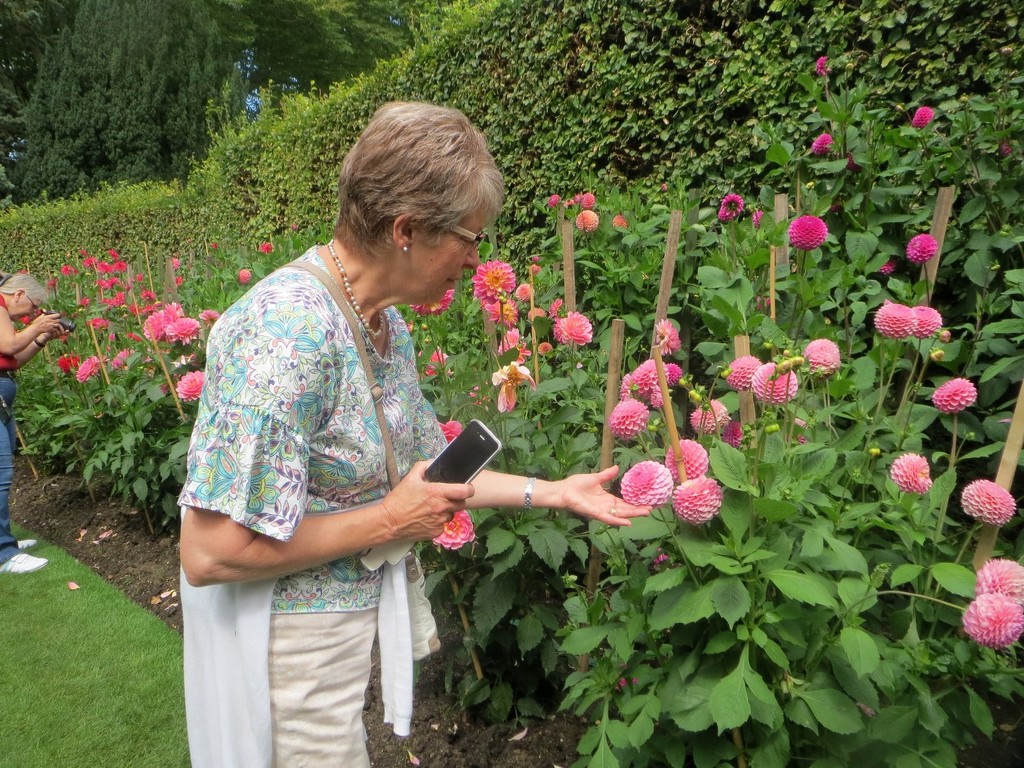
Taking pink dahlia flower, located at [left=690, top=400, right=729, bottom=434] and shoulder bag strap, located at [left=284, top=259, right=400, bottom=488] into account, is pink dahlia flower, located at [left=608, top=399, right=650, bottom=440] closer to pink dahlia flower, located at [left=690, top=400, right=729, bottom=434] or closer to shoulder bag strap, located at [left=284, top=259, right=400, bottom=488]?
pink dahlia flower, located at [left=690, top=400, right=729, bottom=434]

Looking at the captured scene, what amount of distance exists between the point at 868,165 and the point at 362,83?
6.47 metres

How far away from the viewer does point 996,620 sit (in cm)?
100

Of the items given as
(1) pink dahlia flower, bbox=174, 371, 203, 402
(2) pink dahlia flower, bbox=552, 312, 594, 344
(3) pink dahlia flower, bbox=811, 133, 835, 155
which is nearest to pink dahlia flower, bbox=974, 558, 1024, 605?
(2) pink dahlia flower, bbox=552, 312, 594, 344

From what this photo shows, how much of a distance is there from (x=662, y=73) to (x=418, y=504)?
3521mm

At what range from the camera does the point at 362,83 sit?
24.8 feet

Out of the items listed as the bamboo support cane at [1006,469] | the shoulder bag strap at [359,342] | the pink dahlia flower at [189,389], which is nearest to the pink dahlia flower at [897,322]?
the bamboo support cane at [1006,469]

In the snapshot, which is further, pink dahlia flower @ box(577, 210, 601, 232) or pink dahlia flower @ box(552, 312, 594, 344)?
pink dahlia flower @ box(577, 210, 601, 232)

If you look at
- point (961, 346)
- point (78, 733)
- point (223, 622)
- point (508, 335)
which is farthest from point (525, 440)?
point (78, 733)

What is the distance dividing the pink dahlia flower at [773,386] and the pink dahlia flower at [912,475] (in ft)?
0.84

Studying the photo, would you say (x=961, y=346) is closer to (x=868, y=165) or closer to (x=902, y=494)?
(x=868, y=165)

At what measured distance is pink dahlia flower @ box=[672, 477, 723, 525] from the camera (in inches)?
43.9

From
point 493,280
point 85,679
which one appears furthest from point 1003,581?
point 85,679

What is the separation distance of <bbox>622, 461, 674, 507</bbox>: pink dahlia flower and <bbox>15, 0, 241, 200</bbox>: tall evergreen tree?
826 inches

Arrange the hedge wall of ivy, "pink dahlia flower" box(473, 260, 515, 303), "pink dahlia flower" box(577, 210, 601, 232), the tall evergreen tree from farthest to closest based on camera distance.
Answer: the tall evergreen tree
the hedge wall of ivy
"pink dahlia flower" box(577, 210, 601, 232)
"pink dahlia flower" box(473, 260, 515, 303)
